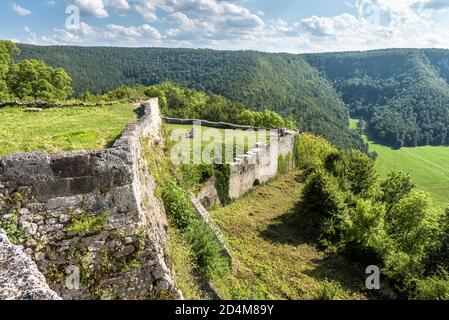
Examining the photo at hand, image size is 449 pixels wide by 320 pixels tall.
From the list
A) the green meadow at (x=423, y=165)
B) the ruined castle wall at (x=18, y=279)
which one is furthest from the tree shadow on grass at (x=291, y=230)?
the green meadow at (x=423, y=165)

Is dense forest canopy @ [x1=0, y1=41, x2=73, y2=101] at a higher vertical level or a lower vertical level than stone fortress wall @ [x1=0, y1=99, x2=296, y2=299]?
higher

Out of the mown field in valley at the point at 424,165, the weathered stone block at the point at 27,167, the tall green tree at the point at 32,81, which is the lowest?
the mown field in valley at the point at 424,165

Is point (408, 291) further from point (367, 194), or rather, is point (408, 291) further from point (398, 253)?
point (367, 194)

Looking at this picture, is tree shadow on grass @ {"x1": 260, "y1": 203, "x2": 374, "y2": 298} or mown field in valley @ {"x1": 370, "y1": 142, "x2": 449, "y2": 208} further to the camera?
mown field in valley @ {"x1": 370, "y1": 142, "x2": 449, "y2": 208}

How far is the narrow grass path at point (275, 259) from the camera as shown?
550 inches

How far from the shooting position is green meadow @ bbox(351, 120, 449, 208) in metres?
88.0

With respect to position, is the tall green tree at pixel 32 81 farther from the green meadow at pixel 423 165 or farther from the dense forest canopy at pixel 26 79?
the green meadow at pixel 423 165

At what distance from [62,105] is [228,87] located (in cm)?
12331

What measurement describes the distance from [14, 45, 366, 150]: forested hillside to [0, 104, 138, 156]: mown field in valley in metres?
103

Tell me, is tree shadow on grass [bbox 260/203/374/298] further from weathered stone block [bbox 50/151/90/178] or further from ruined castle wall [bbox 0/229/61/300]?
ruined castle wall [bbox 0/229/61/300]

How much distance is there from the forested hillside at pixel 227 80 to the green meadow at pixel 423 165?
34.7 feet

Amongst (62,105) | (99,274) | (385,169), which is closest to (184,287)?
(99,274)

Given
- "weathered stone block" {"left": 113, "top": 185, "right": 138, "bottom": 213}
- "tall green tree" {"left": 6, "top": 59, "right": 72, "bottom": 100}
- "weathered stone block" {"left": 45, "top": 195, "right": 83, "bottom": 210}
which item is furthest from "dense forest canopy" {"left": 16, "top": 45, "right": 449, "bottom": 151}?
"weathered stone block" {"left": 45, "top": 195, "right": 83, "bottom": 210}

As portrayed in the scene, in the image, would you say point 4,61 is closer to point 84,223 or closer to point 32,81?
point 32,81
